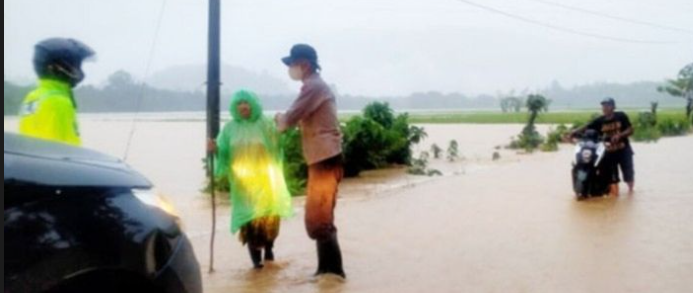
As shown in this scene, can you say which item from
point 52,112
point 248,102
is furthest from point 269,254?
point 52,112

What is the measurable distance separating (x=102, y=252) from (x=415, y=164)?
58.6ft

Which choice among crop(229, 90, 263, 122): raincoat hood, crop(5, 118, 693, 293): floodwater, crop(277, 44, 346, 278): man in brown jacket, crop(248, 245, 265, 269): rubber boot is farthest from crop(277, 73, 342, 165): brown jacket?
crop(248, 245, 265, 269): rubber boot

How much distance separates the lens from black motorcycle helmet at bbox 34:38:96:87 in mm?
4422

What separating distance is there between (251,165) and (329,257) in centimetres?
88

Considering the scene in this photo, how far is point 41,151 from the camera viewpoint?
2.89 m

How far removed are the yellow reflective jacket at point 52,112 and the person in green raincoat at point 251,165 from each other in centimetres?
249

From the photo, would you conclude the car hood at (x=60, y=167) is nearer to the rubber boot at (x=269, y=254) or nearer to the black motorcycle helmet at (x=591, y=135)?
the rubber boot at (x=269, y=254)

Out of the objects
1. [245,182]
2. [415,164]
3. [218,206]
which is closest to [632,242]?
[245,182]

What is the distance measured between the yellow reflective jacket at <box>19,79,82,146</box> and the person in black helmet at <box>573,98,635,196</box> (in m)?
9.47

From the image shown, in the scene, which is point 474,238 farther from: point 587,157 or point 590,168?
point 590,168

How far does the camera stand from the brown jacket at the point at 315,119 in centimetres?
657

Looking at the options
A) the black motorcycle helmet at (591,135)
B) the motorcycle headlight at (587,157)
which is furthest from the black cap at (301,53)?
the black motorcycle helmet at (591,135)

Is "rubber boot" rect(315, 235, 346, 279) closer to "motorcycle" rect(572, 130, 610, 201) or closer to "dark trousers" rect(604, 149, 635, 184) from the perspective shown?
"motorcycle" rect(572, 130, 610, 201)

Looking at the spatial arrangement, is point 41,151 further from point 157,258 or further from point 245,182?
point 245,182
